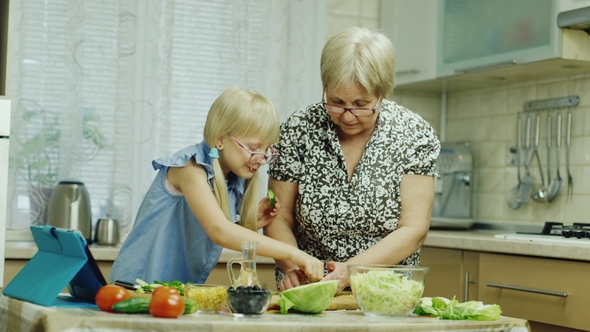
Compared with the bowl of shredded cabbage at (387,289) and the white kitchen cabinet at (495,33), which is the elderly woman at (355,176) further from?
the white kitchen cabinet at (495,33)

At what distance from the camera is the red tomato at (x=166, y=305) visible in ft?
4.92

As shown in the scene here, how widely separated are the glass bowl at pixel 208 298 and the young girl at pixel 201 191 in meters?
0.36

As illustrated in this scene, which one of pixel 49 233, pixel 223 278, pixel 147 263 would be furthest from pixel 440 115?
pixel 49 233

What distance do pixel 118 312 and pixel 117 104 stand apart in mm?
2162

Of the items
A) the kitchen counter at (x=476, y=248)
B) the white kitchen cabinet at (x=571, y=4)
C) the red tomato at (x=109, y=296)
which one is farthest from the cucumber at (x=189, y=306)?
the white kitchen cabinet at (x=571, y=4)

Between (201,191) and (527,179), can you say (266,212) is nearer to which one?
(201,191)

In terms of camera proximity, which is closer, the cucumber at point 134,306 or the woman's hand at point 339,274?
the cucumber at point 134,306

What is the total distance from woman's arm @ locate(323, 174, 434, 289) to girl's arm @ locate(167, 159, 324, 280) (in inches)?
10.0

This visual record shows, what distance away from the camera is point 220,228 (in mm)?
1954

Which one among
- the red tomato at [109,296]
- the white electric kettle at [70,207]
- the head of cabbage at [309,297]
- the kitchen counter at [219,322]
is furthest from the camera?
the white electric kettle at [70,207]

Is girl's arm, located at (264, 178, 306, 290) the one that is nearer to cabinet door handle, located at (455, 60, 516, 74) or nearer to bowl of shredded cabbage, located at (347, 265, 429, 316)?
bowl of shredded cabbage, located at (347, 265, 429, 316)

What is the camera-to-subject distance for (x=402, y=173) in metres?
2.27

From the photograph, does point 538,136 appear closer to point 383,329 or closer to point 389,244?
point 389,244

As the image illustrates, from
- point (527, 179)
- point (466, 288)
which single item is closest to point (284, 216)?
point (466, 288)
